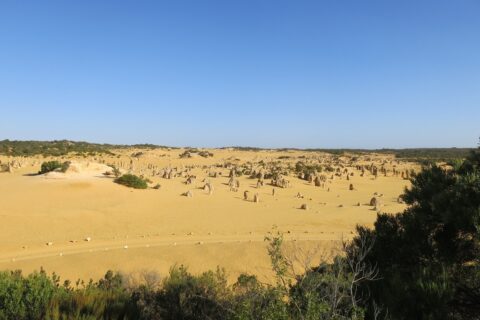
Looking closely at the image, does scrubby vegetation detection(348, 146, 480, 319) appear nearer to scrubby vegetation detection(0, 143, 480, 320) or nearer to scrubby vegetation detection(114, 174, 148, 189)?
scrubby vegetation detection(0, 143, 480, 320)

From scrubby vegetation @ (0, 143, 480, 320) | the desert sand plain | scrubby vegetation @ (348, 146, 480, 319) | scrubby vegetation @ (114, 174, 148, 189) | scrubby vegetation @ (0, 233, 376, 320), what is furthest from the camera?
scrubby vegetation @ (114, 174, 148, 189)

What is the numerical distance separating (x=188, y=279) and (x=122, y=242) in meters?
8.70

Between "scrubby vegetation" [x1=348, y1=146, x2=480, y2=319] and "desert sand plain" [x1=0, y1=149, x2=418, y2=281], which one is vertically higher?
"scrubby vegetation" [x1=348, y1=146, x2=480, y2=319]

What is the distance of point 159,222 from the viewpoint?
1891 cm

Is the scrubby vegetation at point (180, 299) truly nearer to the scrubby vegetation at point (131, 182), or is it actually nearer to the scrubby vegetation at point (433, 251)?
the scrubby vegetation at point (433, 251)

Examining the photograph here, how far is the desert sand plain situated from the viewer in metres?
13.5

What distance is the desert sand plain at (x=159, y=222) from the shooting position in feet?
44.3

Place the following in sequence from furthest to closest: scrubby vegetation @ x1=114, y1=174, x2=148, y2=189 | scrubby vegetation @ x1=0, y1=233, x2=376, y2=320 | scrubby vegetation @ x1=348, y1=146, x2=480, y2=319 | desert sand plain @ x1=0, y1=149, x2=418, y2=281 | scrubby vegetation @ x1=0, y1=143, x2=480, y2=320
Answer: scrubby vegetation @ x1=114, y1=174, x2=148, y2=189, desert sand plain @ x1=0, y1=149, x2=418, y2=281, scrubby vegetation @ x1=348, y1=146, x2=480, y2=319, scrubby vegetation @ x1=0, y1=143, x2=480, y2=320, scrubby vegetation @ x1=0, y1=233, x2=376, y2=320

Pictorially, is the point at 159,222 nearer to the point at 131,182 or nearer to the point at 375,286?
the point at 131,182

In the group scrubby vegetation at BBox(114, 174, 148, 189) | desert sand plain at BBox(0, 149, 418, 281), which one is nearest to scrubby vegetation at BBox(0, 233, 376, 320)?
desert sand plain at BBox(0, 149, 418, 281)

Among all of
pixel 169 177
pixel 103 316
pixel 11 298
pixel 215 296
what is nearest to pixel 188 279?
pixel 215 296

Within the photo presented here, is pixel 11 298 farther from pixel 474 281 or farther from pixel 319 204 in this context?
pixel 319 204

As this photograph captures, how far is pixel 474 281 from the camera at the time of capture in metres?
6.50

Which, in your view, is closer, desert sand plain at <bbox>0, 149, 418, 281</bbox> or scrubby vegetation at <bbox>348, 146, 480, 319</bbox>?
scrubby vegetation at <bbox>348, 146, 480, 319</bbox>
